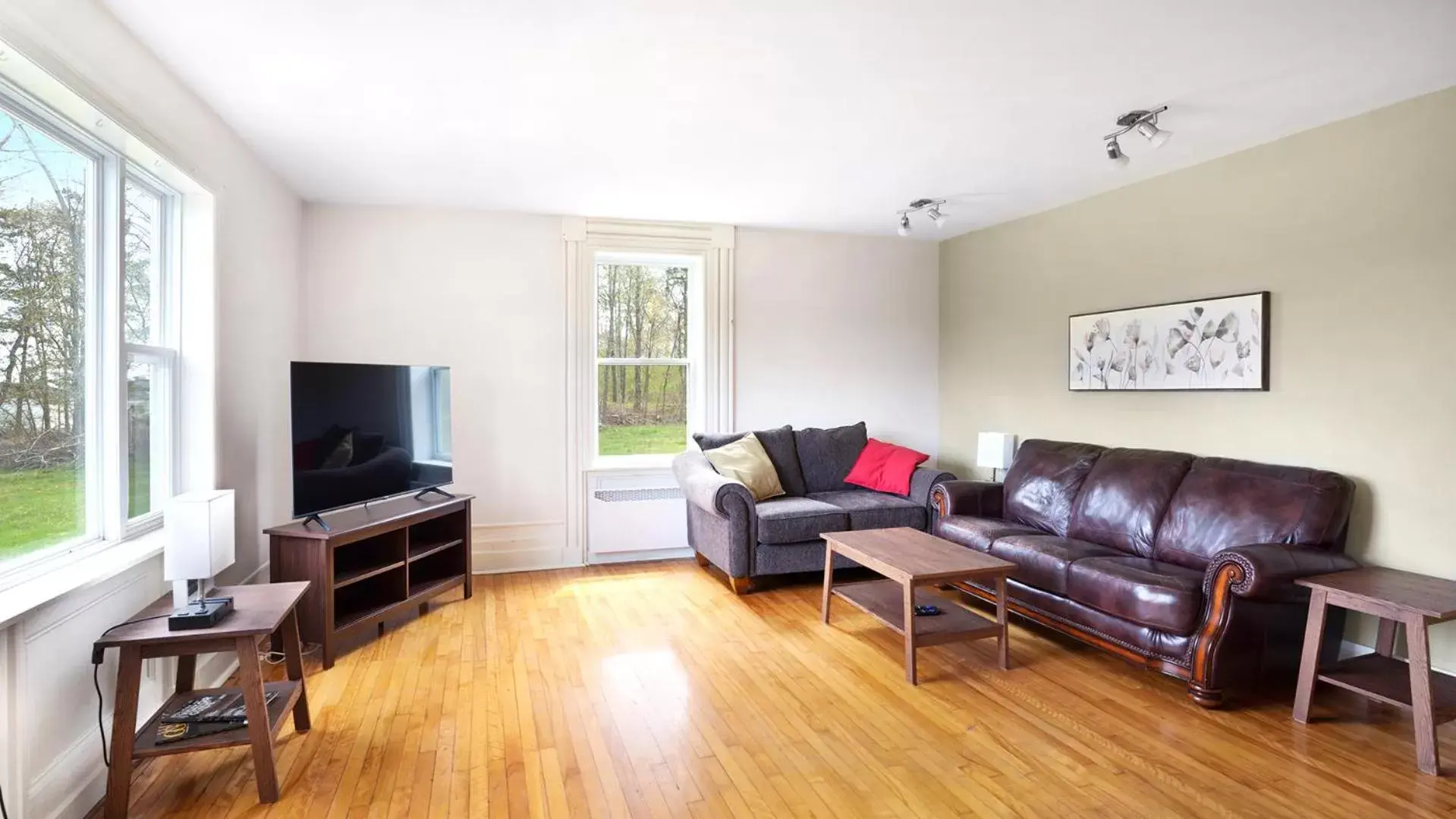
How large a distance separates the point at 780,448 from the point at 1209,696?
285cm

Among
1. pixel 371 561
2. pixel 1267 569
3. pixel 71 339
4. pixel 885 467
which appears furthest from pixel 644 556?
pixel 1267 569

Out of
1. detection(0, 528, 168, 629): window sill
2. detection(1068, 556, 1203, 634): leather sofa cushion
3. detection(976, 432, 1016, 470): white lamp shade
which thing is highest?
detection(976, 432, 1016, 470): white lamp shade

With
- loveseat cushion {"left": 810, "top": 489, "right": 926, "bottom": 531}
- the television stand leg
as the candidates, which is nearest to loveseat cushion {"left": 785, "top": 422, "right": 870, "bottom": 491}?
loveseat cushion {"left": 810, "top": 489, "right": 926, "bottom": 531}

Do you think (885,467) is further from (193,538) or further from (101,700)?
(101,700)

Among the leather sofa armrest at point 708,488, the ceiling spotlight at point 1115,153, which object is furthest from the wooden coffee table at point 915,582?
the ceiling spotlight at point 1115,153

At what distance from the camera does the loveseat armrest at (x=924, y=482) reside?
15.2ft

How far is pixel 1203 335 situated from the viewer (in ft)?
12.3

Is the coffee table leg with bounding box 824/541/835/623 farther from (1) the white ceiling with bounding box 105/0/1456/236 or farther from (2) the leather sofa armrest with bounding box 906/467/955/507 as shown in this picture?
(1) the white ceiling with bounding box 105/0/1456/236

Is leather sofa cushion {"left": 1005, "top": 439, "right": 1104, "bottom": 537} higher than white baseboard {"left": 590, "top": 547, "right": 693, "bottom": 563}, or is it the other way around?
leather sofa cushion {"left": 1005, "top": 439, "right": 1104, "bottom": 537}

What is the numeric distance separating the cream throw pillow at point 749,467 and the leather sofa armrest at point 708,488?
0.07 metres

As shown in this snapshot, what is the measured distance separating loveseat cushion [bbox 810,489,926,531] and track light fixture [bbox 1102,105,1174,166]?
231 cm

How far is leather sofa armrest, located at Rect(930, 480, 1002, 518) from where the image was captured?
14.2 ft

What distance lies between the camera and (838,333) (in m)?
5.56

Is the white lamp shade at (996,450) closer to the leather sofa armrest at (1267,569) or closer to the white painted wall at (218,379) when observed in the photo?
the leather sofa armrest at (1267,569)
